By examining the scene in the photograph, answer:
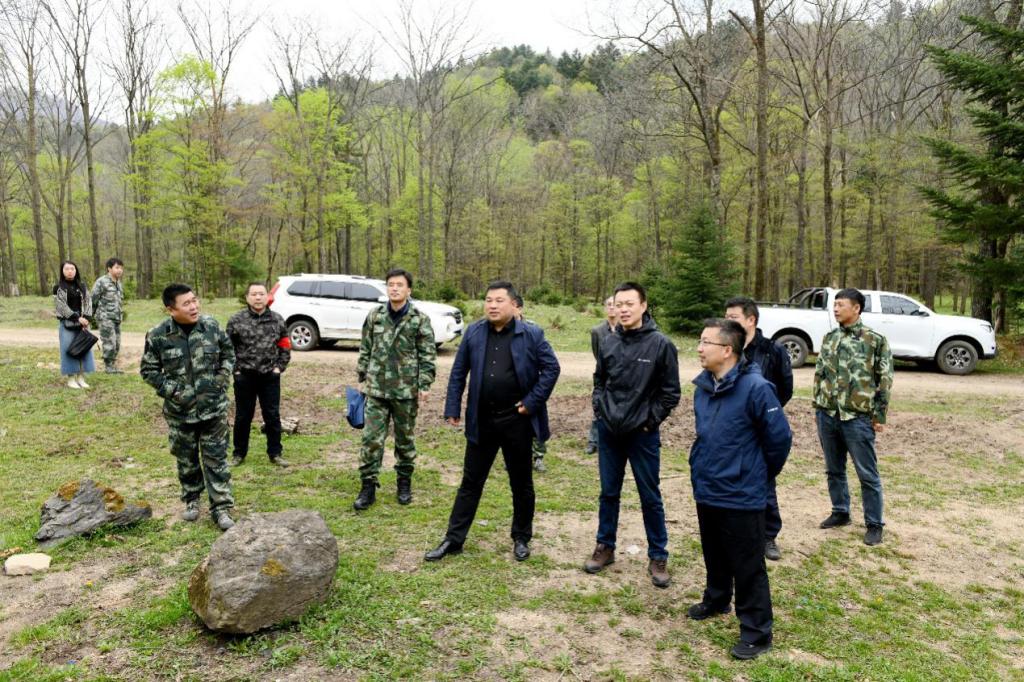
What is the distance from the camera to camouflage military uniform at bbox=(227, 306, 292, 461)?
6273mm

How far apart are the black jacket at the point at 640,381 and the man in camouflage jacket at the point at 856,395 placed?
173 centimetres

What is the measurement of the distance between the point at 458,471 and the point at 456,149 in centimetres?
3099

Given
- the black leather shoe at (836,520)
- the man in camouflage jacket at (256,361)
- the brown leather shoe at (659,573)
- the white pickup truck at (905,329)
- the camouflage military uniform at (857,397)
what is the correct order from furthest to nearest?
the white pickup truck at (905,329) → the man in camouflage jacket at (256,361) → the black leather shoe at (836,520) → the camouflage military uniform at (857,397) → the brown leather shoe at (659,573)

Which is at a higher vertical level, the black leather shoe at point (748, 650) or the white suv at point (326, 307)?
the white suv at point (326, 307)

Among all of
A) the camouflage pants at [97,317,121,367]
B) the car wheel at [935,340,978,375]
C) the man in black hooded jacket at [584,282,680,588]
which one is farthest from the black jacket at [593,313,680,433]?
the car wheel at [935,340,978,375]

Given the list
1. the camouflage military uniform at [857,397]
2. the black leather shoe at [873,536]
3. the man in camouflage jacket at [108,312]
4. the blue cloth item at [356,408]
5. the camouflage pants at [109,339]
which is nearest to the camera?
the camouflage military uniform at [857,397]

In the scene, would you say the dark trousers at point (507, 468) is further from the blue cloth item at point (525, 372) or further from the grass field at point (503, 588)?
the grass field at point (503, 588)

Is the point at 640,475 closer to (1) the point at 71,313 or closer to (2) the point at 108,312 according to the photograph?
(1) the point at 71,313

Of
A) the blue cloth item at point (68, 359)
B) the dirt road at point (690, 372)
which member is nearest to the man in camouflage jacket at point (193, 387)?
the blue cloth item at point (68, 359)

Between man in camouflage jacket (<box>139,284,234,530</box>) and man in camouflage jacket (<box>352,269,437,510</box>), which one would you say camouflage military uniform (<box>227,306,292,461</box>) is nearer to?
man in camouflage jacket (<box>139,284,234,530</box>)

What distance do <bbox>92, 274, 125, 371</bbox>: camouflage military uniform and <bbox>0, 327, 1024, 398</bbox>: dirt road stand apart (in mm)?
1426

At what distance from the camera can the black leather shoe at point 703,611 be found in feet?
12.4

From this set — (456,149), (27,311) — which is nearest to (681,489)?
(27,311)

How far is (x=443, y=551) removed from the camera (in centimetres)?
446
